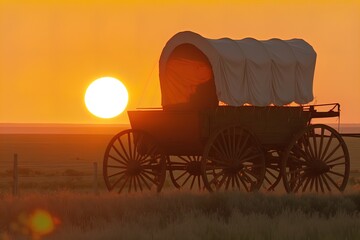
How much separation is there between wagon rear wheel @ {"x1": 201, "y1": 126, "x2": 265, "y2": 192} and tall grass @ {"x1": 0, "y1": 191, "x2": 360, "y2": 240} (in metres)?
1.91

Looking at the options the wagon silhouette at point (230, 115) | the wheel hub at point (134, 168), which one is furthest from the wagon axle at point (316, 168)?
the wheel hub at point (134, 168)

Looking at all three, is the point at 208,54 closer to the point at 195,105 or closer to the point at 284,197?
the point at 195,105

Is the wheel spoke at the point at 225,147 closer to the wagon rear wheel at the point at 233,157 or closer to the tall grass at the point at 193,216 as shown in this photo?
the wagon rear wheel at the point at 233,157

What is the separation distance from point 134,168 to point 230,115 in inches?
116

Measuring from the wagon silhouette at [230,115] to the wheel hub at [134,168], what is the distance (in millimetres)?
25

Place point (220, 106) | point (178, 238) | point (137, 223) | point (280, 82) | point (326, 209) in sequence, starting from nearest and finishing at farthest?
point (178, 238) < point (137, 223) < point (326, 209) < point (220, 106) < point (280, 82)

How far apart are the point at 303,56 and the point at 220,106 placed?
10.5 feet

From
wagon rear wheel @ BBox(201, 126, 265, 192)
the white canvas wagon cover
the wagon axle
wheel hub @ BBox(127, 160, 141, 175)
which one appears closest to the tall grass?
wagon rear wheel @ BBox(201, 126, 265, 192)

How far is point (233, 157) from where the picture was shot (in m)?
19.1

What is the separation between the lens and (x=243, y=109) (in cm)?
1942

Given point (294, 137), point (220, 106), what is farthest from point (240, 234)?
point (294, 137)

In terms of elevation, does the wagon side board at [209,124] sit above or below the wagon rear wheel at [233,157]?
above

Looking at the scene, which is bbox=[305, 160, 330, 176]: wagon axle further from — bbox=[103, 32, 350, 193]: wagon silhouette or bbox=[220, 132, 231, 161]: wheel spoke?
bbox=[220, 132, 231, 161]: wheel spoke

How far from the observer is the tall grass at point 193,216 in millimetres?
11641
